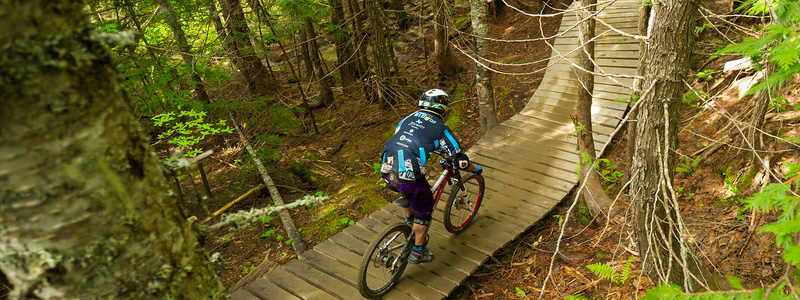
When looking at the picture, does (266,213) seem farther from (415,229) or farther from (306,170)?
(306,170)

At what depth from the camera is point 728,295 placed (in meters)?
2.49

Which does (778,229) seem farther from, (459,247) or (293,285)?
(293,285)

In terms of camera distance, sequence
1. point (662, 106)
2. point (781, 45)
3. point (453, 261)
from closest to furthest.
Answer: point (781, 45)
point (662, 106)
point (453, 261)

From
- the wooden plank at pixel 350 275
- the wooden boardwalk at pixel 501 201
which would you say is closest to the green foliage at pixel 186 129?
the wooden plank at pixel 350 275

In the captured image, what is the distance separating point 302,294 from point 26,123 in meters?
4.74

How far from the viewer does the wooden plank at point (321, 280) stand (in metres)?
5.25

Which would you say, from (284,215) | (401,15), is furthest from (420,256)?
(401,15)

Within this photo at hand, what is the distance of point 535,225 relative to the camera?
652 cm

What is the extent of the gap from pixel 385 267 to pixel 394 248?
282 mm

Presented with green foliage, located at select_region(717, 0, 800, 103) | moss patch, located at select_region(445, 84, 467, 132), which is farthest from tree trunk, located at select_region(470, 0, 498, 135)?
green foliage, located at select_region(717, 0, 800, 103)

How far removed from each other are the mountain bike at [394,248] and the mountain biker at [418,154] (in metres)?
0.23

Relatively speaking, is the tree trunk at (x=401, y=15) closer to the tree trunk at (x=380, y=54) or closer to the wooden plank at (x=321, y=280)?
the tree trunk at (x=380, y=54)

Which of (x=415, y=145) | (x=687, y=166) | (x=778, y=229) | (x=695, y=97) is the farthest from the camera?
(x=695, y=97)

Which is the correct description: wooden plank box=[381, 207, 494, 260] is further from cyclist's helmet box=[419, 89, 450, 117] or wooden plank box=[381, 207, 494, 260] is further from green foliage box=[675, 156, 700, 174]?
green foliage box=[675, 156, 700, 174]
